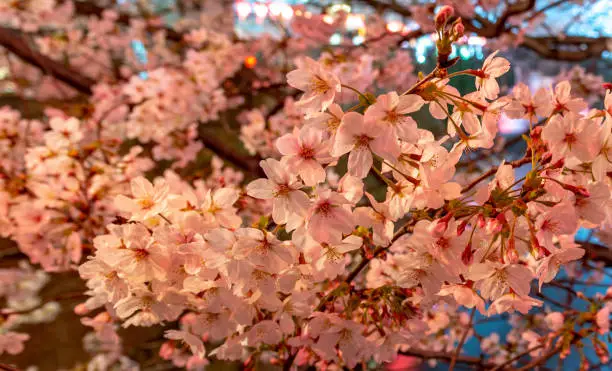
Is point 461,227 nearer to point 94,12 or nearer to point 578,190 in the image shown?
point 578,190

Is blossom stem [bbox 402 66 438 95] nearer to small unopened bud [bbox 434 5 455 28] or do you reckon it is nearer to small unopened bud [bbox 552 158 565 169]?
small unopened bud [bbox 434 5 455 28]

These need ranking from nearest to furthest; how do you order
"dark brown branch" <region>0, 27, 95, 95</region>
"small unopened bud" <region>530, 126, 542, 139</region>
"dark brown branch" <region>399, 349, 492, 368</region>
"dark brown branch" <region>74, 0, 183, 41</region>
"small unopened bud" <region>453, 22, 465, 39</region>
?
"small unopened bud" <region>453, 22, 465, 39</region>, "small unopened bud" <region>530, 126, 542, 139</region>, "dark brown branch" <region>399, 349, 492, 368</region>, "dark brown branch" <region>0, 27, 95, 95</region>, "dark brown branch" <region>74, 0, 183, 41</region>

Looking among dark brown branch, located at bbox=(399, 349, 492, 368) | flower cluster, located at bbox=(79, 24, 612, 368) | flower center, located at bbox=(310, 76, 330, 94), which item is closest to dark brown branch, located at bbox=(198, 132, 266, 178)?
dark brown branch, located at bbox=(399, 349, 492, 368)

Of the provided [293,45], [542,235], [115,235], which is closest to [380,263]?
[542,235]

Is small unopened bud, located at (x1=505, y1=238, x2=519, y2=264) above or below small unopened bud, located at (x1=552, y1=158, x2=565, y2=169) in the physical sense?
below

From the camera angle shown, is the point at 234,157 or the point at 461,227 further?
the point at 234,157

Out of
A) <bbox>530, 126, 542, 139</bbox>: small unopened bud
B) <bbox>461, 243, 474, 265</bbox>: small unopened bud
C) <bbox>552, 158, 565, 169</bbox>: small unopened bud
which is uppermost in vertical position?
<bbox>530, 126, 542, 139</bbox>: small unopened bud

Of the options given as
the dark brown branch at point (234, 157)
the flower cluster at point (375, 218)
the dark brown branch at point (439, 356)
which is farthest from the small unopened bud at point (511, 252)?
the dark brown branch at point (234, 157)

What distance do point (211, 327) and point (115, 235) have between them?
0.73 ft

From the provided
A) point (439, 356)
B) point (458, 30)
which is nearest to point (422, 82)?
point (458, 30)

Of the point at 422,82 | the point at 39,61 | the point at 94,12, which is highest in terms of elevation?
the point at 94,12

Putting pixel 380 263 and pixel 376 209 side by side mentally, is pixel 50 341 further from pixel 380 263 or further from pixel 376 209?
pixel 376 209

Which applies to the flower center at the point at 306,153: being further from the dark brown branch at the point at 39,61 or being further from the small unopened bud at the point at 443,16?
the dark brown branch at the point at 39,61

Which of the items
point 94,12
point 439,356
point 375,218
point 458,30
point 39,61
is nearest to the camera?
point 458,30
